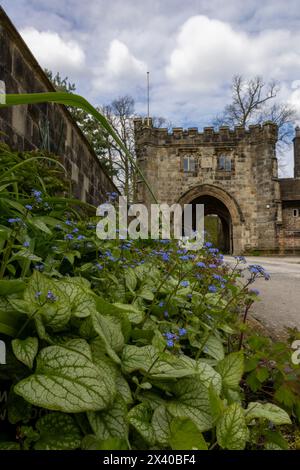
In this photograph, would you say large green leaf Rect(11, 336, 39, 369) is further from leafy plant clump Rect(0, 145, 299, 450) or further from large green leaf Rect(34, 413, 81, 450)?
large green leaf Rect(34, 413, 81, 450)

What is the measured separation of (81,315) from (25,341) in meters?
0.17

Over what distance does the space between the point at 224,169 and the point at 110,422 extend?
21.1 meters

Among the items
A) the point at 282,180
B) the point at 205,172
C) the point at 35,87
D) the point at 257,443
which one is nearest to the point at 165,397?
the point at 257,443

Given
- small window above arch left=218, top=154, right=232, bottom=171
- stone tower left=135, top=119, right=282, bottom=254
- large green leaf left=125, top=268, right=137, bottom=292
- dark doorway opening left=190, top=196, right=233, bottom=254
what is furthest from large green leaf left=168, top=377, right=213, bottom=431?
dark doorway opening left=190, top=196, right=233, bottom=254

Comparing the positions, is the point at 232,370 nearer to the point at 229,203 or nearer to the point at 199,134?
the point at 229,203

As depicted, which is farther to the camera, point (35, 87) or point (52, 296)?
point (35, 87)

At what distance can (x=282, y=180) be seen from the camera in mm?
23250

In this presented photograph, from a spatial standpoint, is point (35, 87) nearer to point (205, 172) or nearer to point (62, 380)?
point (62, 380)

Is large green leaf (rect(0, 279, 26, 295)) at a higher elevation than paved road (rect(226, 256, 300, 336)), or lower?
higher

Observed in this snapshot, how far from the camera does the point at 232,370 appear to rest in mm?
1161

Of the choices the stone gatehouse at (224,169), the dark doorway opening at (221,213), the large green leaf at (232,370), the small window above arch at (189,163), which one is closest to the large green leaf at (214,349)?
the large green leaf at (232,370)

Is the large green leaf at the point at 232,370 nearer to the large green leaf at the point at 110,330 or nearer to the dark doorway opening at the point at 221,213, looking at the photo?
the large green leaf at the point at 110,330

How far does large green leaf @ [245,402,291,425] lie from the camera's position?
3.14ft

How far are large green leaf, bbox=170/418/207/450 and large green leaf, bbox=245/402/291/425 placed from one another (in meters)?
0.24
